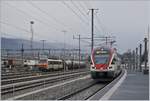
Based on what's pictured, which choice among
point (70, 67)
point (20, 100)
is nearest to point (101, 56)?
point (20, 100)

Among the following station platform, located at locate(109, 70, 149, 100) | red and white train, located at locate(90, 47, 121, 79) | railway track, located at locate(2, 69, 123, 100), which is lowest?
railway track, located at locate(2, 69, 123, 100)

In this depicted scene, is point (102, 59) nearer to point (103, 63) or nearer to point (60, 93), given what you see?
point (103, 63)

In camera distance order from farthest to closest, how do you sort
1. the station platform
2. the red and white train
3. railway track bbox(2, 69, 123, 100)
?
the red and white train, railway track bbox(2, 69, 123, 100), the station platform

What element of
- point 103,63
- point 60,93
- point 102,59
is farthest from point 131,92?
point 102,59

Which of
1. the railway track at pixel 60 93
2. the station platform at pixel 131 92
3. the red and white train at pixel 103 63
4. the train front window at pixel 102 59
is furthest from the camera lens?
the train front window at pixel 102 59

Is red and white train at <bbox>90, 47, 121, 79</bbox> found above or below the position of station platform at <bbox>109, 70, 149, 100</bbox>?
above

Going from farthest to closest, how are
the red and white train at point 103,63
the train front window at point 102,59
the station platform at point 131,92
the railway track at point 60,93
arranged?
the train front window at point 102,59, the red and white train at point 103,63, the railway track at point 60,93, the station platform at point 131,92

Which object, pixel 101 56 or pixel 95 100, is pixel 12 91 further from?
pixel 101 56

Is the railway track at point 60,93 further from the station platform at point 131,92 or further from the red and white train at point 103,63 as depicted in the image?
the red and white train at point 103,63

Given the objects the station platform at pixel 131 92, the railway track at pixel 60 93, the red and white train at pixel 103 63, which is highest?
the red and white train at pixel 103 63

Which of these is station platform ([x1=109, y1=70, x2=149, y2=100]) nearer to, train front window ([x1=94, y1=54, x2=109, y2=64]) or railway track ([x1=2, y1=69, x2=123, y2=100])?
railway track ([x1=2, y1=69, x2=123, y2=100])

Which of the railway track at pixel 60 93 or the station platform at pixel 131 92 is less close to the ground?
the station platform at pixel 131 92

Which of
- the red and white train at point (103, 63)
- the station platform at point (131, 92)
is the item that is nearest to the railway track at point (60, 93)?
the station platform at point (131, 92)

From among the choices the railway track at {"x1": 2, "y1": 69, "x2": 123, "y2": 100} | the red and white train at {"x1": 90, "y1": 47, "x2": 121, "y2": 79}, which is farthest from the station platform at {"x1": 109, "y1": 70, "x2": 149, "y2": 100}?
the red and white train at {"x1": 90, "y1": 47, "x2": 121, "y2": 79}
